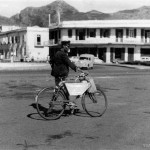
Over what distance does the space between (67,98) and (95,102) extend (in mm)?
833

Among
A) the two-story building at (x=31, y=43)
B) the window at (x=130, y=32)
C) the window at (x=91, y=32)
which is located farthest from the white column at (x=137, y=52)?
the two-story building at (x=31, y=43)

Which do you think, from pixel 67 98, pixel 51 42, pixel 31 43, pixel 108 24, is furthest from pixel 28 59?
pixel 67 98

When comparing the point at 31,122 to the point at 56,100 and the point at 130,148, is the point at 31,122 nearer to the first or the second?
the point at 56,100

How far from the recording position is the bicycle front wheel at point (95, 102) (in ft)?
29.0

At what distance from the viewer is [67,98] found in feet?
28.3

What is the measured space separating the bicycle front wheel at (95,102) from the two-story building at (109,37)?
58917mm

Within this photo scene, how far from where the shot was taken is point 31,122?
26.6 feet

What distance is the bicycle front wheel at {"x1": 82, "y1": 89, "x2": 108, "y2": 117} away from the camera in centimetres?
883

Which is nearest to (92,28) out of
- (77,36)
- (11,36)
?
(77,36)

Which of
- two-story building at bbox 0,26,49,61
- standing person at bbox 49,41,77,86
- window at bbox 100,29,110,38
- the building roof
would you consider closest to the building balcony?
two-story building at bbox 0,26,49,61

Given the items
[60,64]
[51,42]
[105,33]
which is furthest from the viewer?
[51,42]

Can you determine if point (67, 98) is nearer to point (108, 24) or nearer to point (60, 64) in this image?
point (60, 64)

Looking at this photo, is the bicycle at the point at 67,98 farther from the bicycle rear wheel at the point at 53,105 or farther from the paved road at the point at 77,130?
the paved road at the point at 77,130

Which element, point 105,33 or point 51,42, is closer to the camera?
point 105,33
